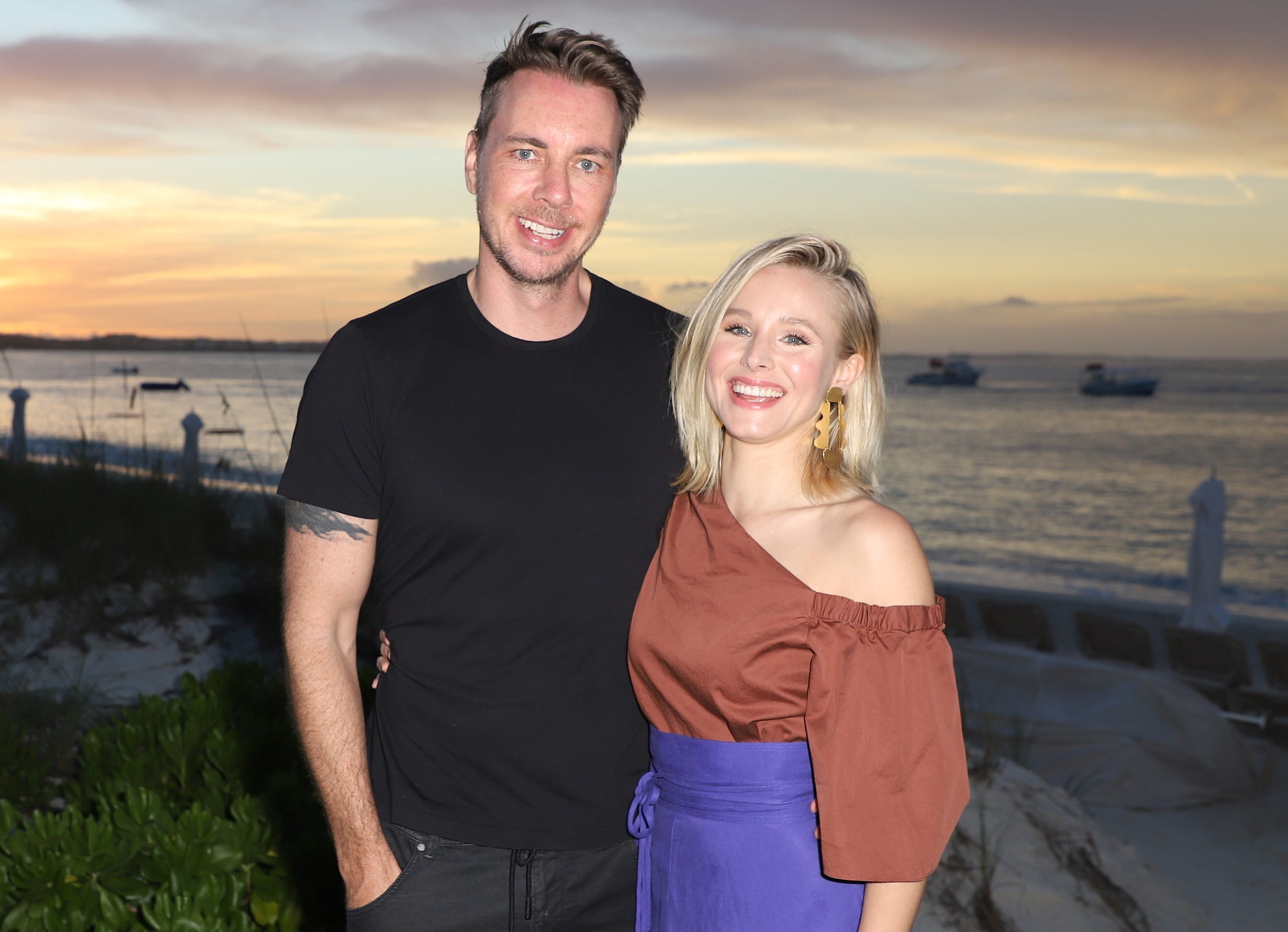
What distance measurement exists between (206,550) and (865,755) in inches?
279

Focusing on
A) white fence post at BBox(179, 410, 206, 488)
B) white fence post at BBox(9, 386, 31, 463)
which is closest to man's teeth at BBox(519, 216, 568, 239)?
white fence post at BBox(179, 410, 206, 488)

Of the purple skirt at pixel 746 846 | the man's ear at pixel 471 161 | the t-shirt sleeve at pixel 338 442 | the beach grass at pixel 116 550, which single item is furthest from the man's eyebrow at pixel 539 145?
the beach grass at pixel 116 550

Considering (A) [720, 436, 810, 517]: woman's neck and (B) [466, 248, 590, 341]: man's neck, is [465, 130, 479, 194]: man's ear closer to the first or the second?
(B) [466, 248, 590, 341]: man's neck

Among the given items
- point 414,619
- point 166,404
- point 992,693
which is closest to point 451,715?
point 414,619

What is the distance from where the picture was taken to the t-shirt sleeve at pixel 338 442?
2.25 meters

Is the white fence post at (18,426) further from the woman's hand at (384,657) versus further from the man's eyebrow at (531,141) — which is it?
the man's eyebrow at (531,141)

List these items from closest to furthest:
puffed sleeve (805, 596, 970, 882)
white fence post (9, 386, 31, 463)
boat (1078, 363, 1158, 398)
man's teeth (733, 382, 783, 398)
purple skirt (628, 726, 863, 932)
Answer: puffed sleeve (805, 596, 970, 882) → purple skirt (628, 726, 863, 932) → man's teeth (733, 382, 783, 398) → white fence post (9, 386, 31, 463) → boat (1078, 363, 1158, 398)

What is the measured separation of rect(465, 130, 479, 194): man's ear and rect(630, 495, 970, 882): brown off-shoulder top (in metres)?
1.15

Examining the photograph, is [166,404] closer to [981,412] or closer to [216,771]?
[981,412]

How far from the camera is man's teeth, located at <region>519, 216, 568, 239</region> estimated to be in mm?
2400

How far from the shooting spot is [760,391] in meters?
2.21

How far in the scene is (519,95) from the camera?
2432mm

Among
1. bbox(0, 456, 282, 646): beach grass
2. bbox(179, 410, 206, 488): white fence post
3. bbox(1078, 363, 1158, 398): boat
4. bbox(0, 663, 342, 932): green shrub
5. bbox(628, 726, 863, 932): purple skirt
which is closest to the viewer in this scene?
bbox(628, 726, 863, 932): purple skirt

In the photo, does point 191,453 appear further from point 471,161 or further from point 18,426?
point 471,161
